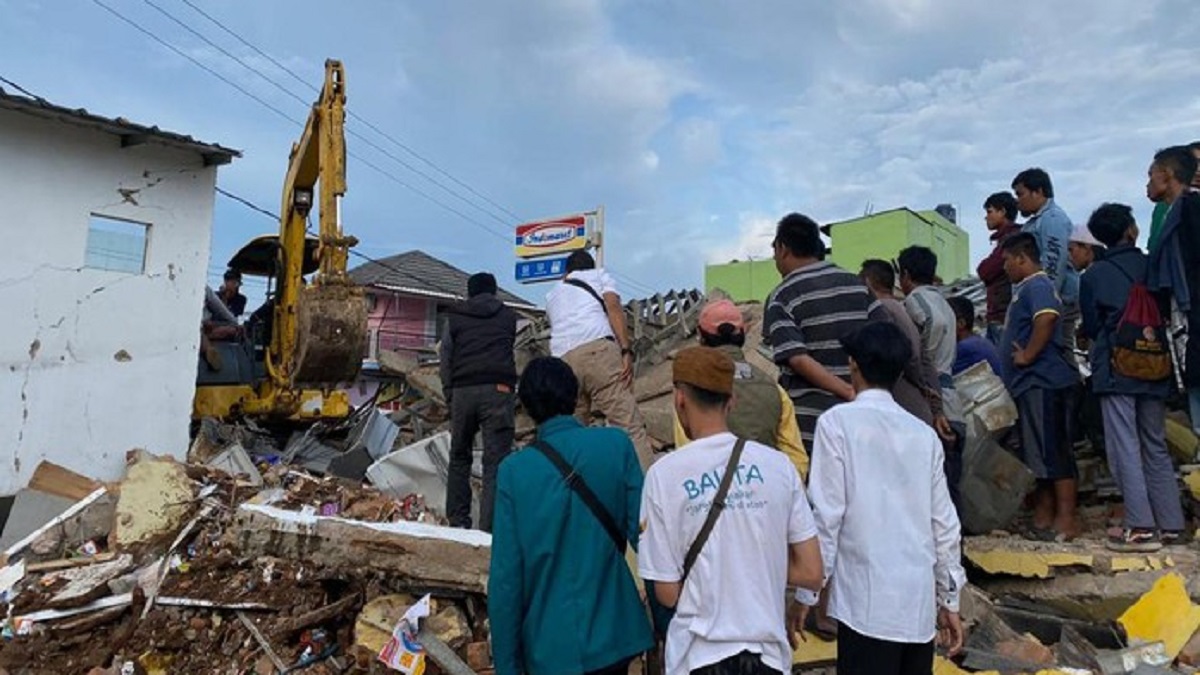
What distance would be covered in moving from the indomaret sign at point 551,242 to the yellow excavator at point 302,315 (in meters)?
3.12

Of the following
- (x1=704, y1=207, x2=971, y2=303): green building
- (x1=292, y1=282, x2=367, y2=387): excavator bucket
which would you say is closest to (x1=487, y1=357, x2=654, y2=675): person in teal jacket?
(x1=292, y1=282, x2=367, y2=387): excavator bucket

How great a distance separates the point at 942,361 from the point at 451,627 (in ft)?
10.9

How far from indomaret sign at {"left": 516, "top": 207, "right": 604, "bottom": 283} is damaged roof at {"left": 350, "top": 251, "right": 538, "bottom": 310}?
1417 centimetres

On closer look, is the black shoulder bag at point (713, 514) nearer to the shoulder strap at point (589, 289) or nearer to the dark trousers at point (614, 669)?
the dark trousers at point (614, 669)

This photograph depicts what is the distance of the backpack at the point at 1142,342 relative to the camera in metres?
4.50

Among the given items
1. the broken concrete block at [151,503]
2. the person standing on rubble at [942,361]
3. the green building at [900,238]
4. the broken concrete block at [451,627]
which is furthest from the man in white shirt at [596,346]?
the green building at [900,238]

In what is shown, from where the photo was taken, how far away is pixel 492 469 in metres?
5.72

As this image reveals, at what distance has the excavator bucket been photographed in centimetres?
736

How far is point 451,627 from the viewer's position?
12.1 feet

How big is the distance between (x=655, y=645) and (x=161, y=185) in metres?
7.97

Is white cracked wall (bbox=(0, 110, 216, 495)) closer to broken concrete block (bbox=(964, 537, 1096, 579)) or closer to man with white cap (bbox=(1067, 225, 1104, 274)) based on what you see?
broken concrete block (bbox=(964, 537, 1096, 579))

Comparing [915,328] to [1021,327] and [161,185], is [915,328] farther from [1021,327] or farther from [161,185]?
[161,185]

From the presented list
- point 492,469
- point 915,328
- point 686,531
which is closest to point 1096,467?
point 915,328

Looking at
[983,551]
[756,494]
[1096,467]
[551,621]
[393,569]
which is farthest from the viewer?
[1096,467]
